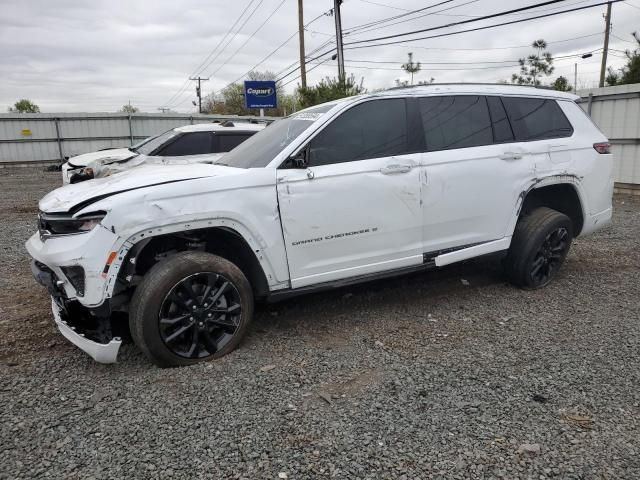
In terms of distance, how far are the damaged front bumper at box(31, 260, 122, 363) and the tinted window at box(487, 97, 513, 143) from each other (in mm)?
3623

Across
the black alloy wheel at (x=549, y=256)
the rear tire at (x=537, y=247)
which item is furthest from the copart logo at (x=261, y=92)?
the black alloy wheel at (x=549, y=256)

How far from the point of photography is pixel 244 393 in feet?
10.0

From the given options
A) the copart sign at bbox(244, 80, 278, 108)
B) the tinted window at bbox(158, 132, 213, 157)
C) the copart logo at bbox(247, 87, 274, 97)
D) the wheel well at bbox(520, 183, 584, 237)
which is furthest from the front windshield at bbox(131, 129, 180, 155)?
the copart logo at bbox(247, 87, 274, 97)

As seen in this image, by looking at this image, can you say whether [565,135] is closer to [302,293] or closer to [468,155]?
[468,155]

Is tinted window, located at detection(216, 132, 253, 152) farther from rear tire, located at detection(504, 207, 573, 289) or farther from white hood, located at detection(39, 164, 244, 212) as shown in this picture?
rear tire, located at detection(504, 207, 573, 289)

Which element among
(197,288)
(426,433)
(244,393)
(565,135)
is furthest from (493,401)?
(565,135)

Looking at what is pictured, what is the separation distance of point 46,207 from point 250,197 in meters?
1.39

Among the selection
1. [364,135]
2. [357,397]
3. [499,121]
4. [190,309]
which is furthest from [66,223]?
[499,121]

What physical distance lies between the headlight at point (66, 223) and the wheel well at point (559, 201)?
12.7 feet

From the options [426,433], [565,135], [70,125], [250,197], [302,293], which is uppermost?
[70,125]

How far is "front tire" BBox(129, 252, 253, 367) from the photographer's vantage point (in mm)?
3184

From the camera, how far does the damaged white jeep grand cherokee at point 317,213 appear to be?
3186 mm

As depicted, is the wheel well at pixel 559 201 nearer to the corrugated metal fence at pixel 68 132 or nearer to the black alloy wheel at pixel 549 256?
the black alloy wheel at pixel 549 256

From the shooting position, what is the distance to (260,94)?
75.4ft
